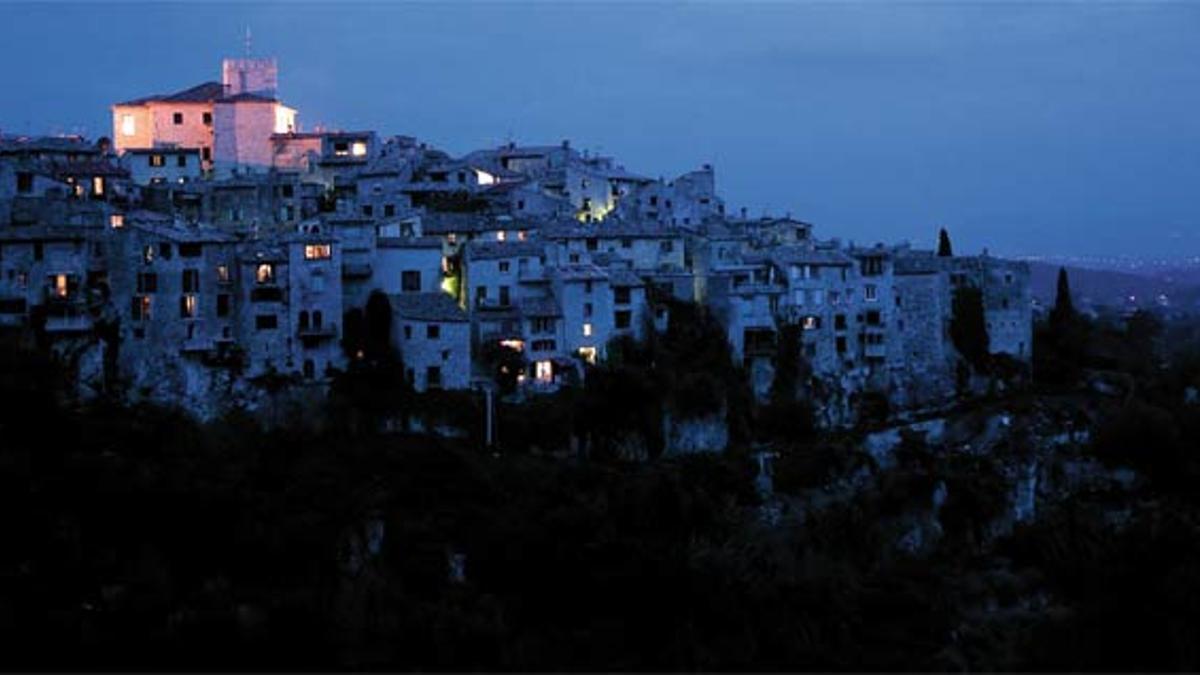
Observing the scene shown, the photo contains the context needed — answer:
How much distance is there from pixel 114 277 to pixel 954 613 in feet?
56.5

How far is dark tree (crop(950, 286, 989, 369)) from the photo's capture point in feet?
134

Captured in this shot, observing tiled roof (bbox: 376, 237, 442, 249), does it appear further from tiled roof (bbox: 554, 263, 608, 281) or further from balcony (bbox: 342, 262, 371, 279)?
tiled roof (bbox: 554, 263, 608, 281)

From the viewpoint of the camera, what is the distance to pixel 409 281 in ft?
111

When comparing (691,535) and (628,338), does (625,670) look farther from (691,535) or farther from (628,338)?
(628,338)

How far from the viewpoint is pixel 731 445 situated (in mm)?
34250

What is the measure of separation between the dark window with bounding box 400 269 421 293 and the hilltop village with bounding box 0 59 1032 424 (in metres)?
0.05

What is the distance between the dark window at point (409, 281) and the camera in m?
33.7

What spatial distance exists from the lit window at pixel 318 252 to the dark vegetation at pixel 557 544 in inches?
62.5

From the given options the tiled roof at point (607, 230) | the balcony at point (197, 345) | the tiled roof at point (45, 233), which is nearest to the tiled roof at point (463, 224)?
the tiled roof at point (607, 230)

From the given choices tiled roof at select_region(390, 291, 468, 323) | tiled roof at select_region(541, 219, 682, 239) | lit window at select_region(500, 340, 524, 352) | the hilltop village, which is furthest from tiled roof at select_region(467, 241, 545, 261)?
tiled roof at select_region(541, 219, 682, 239)

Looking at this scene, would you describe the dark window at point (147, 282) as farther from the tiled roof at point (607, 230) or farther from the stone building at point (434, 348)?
the tiled roof at point (607, 230)

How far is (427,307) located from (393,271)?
1.77m

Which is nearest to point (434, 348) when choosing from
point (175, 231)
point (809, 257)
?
point (175, 231)

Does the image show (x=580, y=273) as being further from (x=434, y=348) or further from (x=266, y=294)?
(x=266, y=294)
